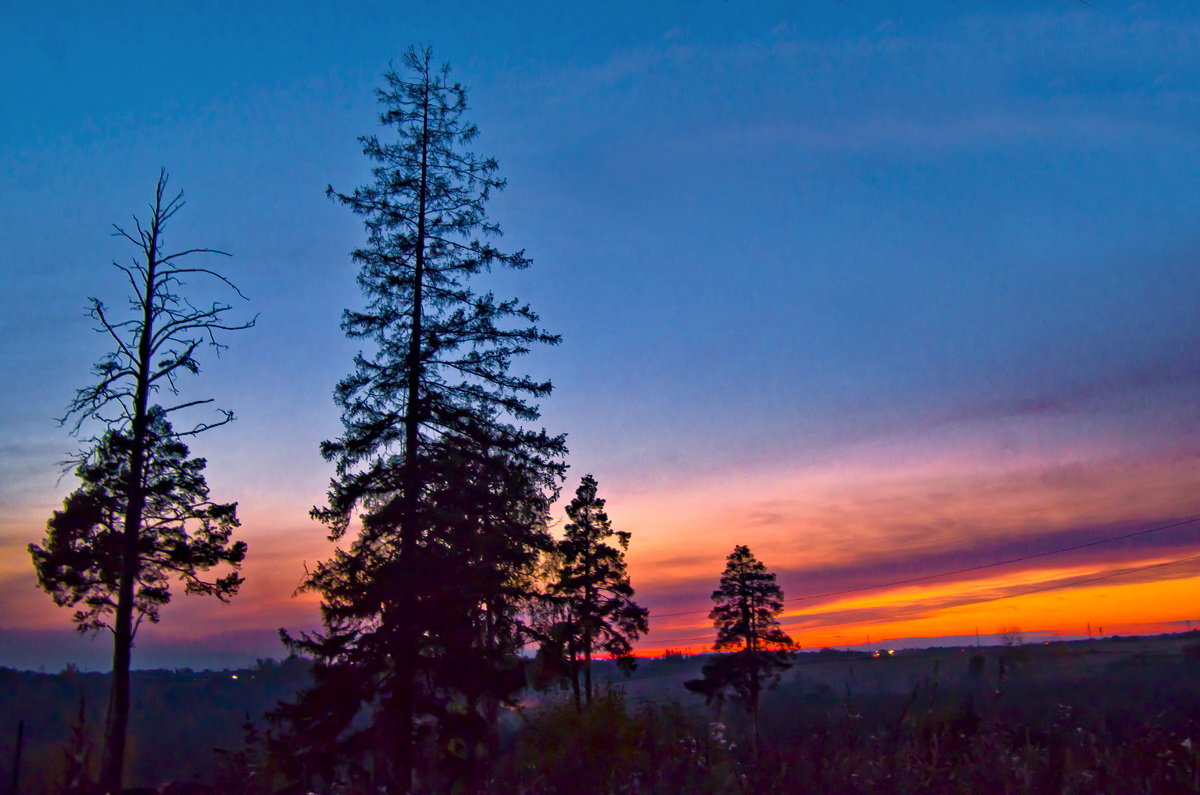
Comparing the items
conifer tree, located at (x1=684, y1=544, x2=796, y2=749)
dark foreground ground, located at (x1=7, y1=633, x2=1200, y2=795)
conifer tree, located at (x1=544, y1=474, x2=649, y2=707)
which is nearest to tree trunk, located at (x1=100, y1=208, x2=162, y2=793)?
dark foreground ground, located at (x1=7, y1=633, x2=1200, y2=795)

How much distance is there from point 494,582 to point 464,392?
5207mm

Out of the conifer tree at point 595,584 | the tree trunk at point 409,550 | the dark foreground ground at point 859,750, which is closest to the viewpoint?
the dark foreground ground at point 859,750

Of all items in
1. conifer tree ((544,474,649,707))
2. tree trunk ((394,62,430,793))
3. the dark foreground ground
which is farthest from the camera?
conifer tree ((544,474,649,707))

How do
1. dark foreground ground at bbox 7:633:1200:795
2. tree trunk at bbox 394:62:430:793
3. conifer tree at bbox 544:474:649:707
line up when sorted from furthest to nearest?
conifer tree at bbox 544:474:649:707 < tree trunk at bbox 394:62:430:793 < dark foreground ground at bbox 7:633:1200:795

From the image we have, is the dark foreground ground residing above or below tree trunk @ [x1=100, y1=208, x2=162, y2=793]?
below

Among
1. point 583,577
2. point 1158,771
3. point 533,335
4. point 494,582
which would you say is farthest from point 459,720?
point 583,577

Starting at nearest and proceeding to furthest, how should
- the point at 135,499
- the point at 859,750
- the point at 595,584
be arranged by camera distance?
the point at 859,750 → the point at 135,499 → the point at 595,584

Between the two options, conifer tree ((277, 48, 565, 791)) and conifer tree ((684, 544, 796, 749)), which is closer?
conifer tree ((277, 48, 565, 791))

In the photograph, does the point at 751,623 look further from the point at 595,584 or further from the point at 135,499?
the point at 135,499

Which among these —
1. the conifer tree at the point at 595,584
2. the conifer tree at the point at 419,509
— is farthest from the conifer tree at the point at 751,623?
the conifer tree at the point at 419,509

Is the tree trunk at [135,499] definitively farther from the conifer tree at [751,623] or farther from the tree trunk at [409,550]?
the conifer tree at [751,623]

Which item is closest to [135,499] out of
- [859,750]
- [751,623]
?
[859,750]

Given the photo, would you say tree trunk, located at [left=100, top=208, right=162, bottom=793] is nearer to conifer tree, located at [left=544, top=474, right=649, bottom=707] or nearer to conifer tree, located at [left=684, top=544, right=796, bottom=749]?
conifer tree, located at [left=544, top=474, right=649, bottom=707]

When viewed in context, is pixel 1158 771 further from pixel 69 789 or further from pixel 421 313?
pixel 421 313
